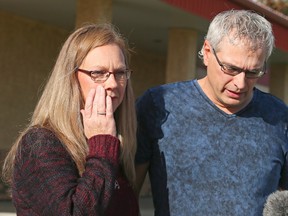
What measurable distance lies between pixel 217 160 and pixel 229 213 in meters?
0.22

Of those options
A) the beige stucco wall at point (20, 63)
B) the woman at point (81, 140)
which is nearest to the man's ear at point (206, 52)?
the woman at point (81, 140)

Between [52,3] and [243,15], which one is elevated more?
[243,15]

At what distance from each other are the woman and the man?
0.33 metres

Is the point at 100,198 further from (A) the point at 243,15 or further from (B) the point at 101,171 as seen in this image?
(A) the point at 243,15

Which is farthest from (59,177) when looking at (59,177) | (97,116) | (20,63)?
(20,63)

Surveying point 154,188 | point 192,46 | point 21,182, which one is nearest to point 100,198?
point 21,182

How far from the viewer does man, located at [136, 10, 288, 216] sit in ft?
9.98

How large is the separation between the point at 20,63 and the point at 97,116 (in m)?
11.5

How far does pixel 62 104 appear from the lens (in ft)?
8.73

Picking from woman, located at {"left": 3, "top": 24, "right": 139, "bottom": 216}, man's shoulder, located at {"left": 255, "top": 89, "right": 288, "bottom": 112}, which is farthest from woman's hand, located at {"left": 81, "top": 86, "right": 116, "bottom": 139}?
man's shoulder, located at {"left": 255, "top": 89, "right": 288, "bottom": 112}

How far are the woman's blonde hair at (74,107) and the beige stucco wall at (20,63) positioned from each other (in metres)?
10.5

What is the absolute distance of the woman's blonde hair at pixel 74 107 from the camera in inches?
103

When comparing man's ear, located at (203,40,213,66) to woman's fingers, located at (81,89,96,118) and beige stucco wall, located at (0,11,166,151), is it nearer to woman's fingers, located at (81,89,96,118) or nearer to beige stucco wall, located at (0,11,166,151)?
woman's fingers, located at (81,89,96,118)

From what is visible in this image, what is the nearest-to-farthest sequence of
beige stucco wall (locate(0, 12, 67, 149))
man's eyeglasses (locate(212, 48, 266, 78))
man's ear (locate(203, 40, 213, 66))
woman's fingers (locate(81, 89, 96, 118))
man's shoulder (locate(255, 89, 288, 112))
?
woman's fingers (locate(81, 89, 96, 118))
man's eyeglasses (locate(212, 48, 266, 78))
man's ear (locate(203, 40, 213, 66))
man's shoulder (locate(255, 89, 288, 112))
beige stucco wall (locate(0, 12, 67, 149))
